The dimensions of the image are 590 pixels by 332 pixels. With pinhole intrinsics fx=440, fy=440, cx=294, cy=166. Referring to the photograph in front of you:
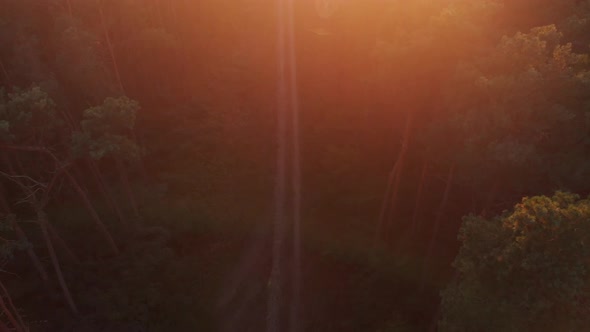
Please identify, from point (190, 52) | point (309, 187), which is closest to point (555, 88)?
point (309, 187)

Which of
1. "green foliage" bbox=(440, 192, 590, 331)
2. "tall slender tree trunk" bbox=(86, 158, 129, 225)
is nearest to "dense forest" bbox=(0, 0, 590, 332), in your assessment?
"green foliage" bbox=(440, 192, 590, 331)

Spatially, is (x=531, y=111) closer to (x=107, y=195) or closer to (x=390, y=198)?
(x=390, y=198)

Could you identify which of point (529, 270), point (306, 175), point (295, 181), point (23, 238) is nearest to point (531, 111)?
point (529, 270)

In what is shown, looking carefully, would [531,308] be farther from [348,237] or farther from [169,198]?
[169,198]

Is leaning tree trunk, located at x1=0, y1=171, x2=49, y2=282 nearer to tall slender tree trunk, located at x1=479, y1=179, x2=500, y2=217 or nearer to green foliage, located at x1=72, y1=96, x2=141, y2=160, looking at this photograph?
green foliage, located at x1=72, y1=96, x2=141, y2=160

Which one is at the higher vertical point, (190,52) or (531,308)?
(190,52)

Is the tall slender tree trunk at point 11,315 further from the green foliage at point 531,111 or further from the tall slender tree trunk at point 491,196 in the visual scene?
the tall slender tree trunk at point 491,196
